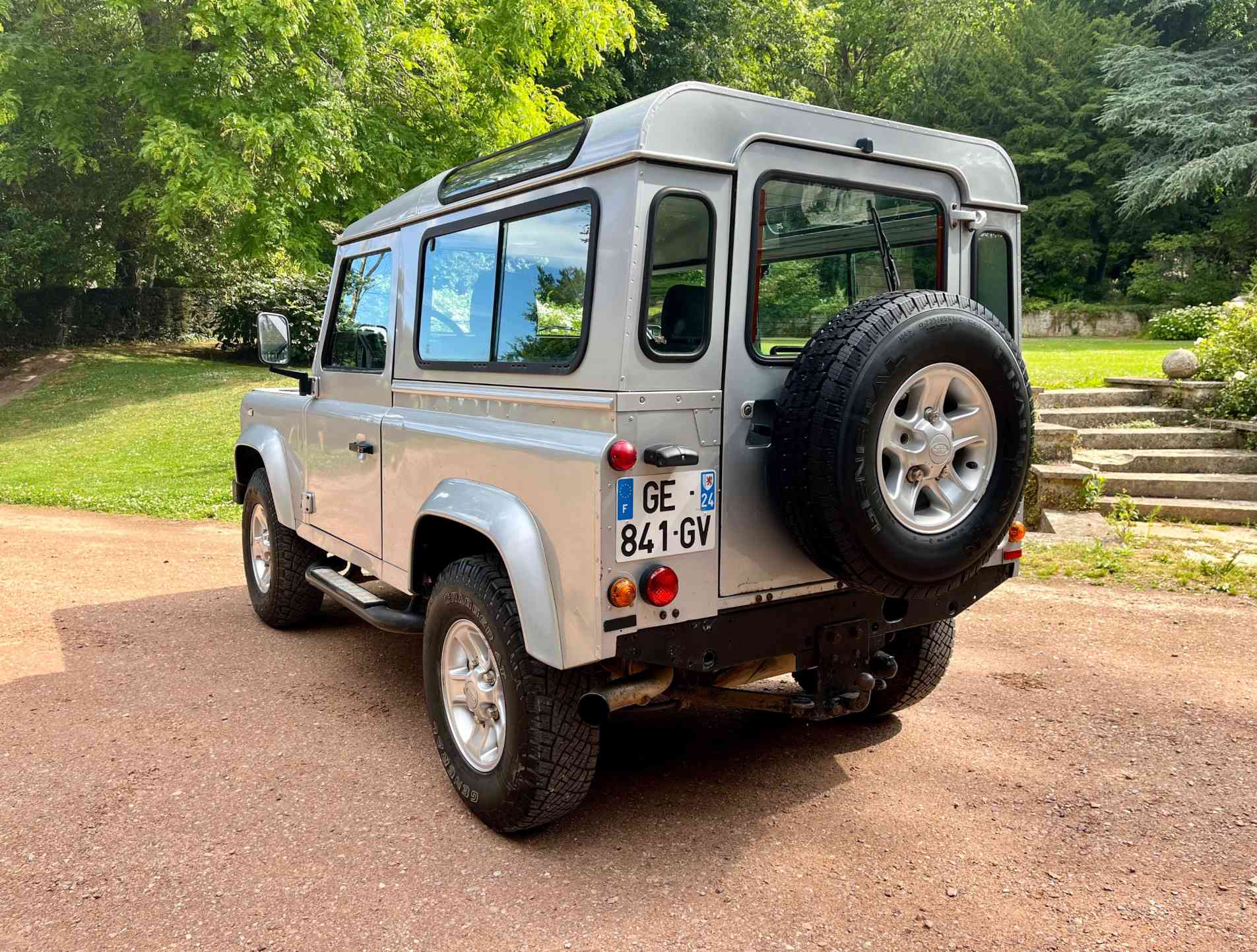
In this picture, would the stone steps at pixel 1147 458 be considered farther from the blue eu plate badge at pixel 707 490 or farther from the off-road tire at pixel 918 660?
the blue eu plate badge at pixel 707 490

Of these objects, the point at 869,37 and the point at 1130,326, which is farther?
the point at 869,37

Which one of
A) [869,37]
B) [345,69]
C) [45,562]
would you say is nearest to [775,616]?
[45,562]

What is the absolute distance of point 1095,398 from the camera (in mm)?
10352

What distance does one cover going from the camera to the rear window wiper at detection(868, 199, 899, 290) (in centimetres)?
356

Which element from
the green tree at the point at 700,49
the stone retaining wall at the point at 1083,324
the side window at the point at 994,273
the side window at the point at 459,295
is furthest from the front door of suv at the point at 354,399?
the stone retaining wall at the point at 1083,324

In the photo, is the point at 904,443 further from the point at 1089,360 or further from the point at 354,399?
the point at 1089,360

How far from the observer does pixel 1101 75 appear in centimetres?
2738

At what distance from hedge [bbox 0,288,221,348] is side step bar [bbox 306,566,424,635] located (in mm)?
21435

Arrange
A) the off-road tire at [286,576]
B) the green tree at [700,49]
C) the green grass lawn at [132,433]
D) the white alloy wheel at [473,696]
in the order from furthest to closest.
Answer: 1. the green tree at [700,49]
2. the green grass lawn at [132,433]
3. the off-road tire at [286,576]
4. the white alloy wheel at [473,696]

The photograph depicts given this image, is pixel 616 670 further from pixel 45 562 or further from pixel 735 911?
pixel 45 562

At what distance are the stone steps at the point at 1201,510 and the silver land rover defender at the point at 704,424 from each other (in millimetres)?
5173

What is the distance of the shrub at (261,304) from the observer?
1992 cm

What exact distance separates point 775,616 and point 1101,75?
29531 mm

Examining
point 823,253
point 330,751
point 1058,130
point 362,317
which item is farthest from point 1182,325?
point 330,751
